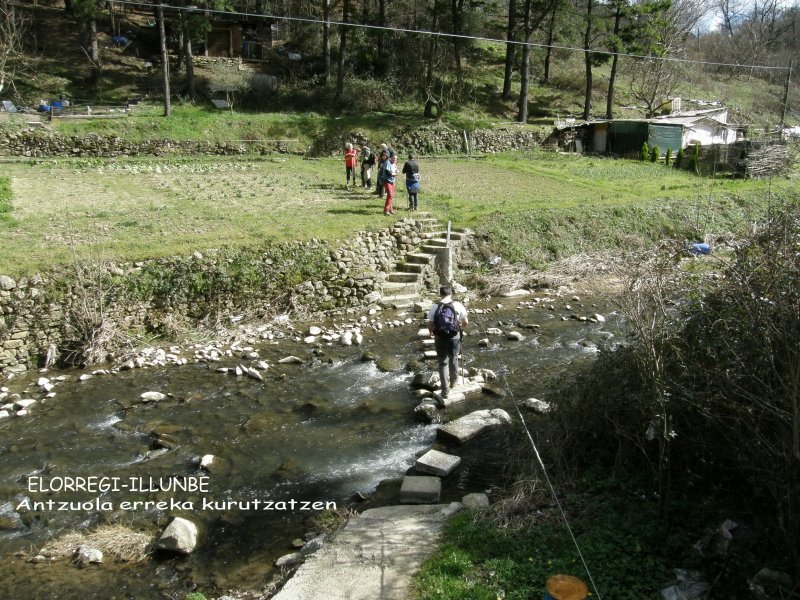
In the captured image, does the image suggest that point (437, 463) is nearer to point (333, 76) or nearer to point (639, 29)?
point (333, 76)

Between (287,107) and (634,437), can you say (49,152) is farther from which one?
(634,437)

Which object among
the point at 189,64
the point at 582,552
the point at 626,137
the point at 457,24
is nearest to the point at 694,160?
the point at 626,137

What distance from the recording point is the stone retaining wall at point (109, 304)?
12.3 metres

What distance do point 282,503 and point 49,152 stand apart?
27.7m

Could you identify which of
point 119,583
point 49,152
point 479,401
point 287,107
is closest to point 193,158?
point 49,152

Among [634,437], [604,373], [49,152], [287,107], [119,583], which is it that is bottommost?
[119,583]

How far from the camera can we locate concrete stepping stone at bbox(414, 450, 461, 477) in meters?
8.42

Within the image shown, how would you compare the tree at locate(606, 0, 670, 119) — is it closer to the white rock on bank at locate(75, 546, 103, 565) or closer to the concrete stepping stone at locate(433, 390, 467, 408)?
the concrete stepping stone at locate(433, 390, 467, 408)

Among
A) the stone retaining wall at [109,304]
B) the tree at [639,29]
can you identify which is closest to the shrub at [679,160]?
the tree at [639,29]

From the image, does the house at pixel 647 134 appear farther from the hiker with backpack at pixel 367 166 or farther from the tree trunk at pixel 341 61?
the hiker with backpack at pixel 367 166

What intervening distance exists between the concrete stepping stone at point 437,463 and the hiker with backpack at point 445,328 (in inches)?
87.6

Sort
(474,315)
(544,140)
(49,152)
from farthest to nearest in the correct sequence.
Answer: (544,140) < (49,152) < (474,315)

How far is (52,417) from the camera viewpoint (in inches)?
412

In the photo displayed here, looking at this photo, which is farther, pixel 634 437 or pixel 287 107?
pixel 287 107
